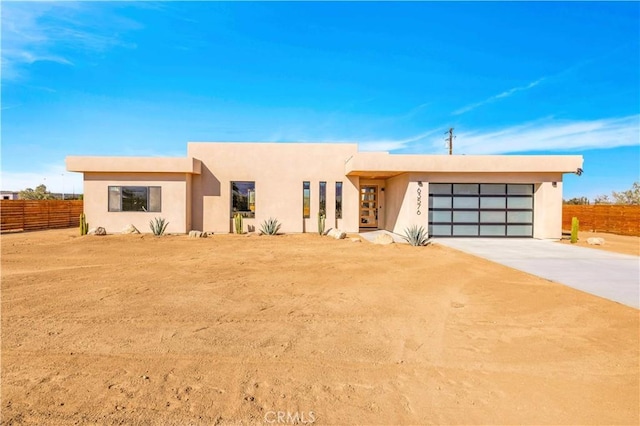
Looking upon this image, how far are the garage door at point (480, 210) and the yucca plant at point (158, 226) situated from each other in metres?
12.0

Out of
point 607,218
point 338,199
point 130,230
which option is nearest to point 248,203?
point 338,199

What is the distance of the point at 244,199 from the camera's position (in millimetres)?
16969

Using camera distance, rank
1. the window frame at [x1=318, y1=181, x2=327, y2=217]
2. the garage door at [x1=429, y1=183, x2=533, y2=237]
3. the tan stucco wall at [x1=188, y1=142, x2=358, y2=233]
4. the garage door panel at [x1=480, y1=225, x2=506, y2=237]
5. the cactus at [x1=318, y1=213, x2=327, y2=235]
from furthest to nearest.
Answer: the window frame at [x1=318, y1=181, x2=327, y2=217], the tan stucco wall at [x1=188, y1=142, x2=358, y2=233], the cactus at [x1=318, y1=213, x2=327, y2=235], the garage door panel at [x1=480, y1=225, x2=506, y2=237], the garage door at [x1=429, y1=183, x2=533, y2=237]

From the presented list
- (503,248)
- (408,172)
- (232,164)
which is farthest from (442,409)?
(232,164)

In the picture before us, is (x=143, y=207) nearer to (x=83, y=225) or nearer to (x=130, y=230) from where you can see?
(x=130, y=230)

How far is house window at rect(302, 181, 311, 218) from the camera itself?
16984 millimetres

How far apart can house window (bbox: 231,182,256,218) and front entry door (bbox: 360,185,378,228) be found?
627cm

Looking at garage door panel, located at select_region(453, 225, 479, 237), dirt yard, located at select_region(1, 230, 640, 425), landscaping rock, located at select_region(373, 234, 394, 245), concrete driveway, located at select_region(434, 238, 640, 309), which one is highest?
garage door panel, located at select_region(453, 225, 479, 237)

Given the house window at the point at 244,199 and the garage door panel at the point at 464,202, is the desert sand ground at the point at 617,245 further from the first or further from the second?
the house window at the point at 244,199

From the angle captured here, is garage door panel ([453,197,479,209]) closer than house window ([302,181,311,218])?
Yes

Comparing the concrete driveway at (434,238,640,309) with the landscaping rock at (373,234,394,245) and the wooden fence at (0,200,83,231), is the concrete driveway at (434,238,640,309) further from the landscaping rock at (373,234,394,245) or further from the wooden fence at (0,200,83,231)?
the wooden fence at (0,200,83,231)

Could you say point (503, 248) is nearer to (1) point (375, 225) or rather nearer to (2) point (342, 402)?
(1) point (375, 225)

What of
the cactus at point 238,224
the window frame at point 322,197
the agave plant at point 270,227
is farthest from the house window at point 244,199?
the window frame at point 322,197

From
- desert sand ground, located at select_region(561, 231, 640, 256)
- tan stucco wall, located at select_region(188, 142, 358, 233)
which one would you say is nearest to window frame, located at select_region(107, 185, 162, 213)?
tan stucco wall, located at select_region(188, 142, 358, 233)
